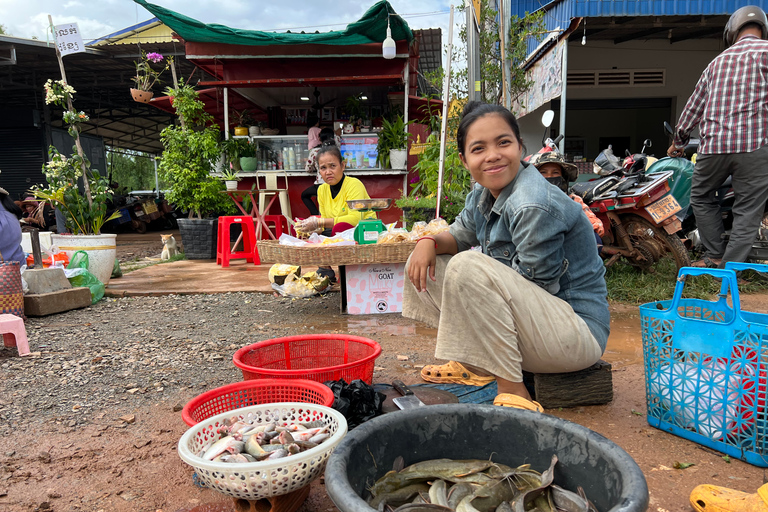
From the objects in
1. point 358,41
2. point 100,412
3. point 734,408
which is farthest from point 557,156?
point 358,41

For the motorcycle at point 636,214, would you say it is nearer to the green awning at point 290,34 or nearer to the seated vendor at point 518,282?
the seated vendor at point 518,282

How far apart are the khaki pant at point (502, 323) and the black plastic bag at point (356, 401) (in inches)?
12.7

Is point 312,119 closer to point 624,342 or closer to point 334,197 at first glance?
point 334,197

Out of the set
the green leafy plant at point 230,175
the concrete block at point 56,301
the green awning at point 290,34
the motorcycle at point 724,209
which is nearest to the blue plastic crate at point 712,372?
the motorcycle at point 724,209

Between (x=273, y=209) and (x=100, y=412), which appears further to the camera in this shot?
(x=273, y=209)

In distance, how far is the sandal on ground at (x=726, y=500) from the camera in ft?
4.10

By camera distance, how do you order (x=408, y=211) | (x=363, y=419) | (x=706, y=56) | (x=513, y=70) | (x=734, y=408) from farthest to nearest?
A: (x=706, y=56), (x=513, y=70), (x=408, y=211), (x=363, y=419), (x=734, y=408)

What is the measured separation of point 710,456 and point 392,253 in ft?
7.89

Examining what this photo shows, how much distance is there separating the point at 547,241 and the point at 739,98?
126 inches

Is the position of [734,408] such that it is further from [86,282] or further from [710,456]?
[86,282]

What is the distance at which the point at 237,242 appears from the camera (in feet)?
23.2

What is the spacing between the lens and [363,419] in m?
1.85

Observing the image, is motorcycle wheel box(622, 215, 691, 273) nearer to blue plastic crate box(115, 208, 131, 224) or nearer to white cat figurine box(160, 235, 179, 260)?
white cat figurine box(160, 235, 179, 260)

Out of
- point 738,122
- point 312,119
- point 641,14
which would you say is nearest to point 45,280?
point 312,119
